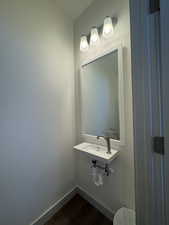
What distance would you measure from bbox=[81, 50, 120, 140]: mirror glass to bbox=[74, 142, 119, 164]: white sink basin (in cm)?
17

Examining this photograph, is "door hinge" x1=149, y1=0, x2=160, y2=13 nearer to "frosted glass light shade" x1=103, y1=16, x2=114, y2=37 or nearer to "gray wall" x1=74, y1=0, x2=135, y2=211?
"gray wall" x1=74, y1=0, x2=135, y2=211

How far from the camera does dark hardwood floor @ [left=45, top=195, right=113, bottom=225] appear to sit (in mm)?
1377

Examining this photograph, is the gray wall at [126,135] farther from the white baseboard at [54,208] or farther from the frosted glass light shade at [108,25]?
the white baseboard at [54,208]

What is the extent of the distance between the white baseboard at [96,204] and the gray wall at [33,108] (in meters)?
0.23

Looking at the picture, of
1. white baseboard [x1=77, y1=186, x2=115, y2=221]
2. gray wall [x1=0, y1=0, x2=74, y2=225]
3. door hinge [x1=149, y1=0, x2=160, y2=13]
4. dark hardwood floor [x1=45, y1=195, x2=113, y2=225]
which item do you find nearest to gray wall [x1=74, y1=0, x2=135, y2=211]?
white baseboard [x1=77, y1=186, x2=115, y2=221]

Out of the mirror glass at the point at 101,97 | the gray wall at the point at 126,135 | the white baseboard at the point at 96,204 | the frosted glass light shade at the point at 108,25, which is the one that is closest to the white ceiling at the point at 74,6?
the gray wall at the point at 126,135

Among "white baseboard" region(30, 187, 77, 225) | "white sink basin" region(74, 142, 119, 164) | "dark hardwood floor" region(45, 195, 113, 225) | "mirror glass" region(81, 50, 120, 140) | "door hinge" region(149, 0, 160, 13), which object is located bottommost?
"dark hardwood floor" region(45, 195, 113, 225)

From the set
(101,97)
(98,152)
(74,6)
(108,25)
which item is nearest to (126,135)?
(98,152)

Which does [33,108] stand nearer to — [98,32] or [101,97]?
[101,97]

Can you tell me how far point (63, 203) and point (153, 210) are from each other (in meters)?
1.39

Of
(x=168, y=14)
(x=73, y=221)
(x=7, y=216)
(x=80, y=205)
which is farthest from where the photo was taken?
(x=80, y=205)

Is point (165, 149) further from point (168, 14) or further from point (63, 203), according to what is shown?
point (63, 203)

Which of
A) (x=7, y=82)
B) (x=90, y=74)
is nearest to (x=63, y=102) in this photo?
(x=90, y=74)

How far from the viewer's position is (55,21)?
1.55m
